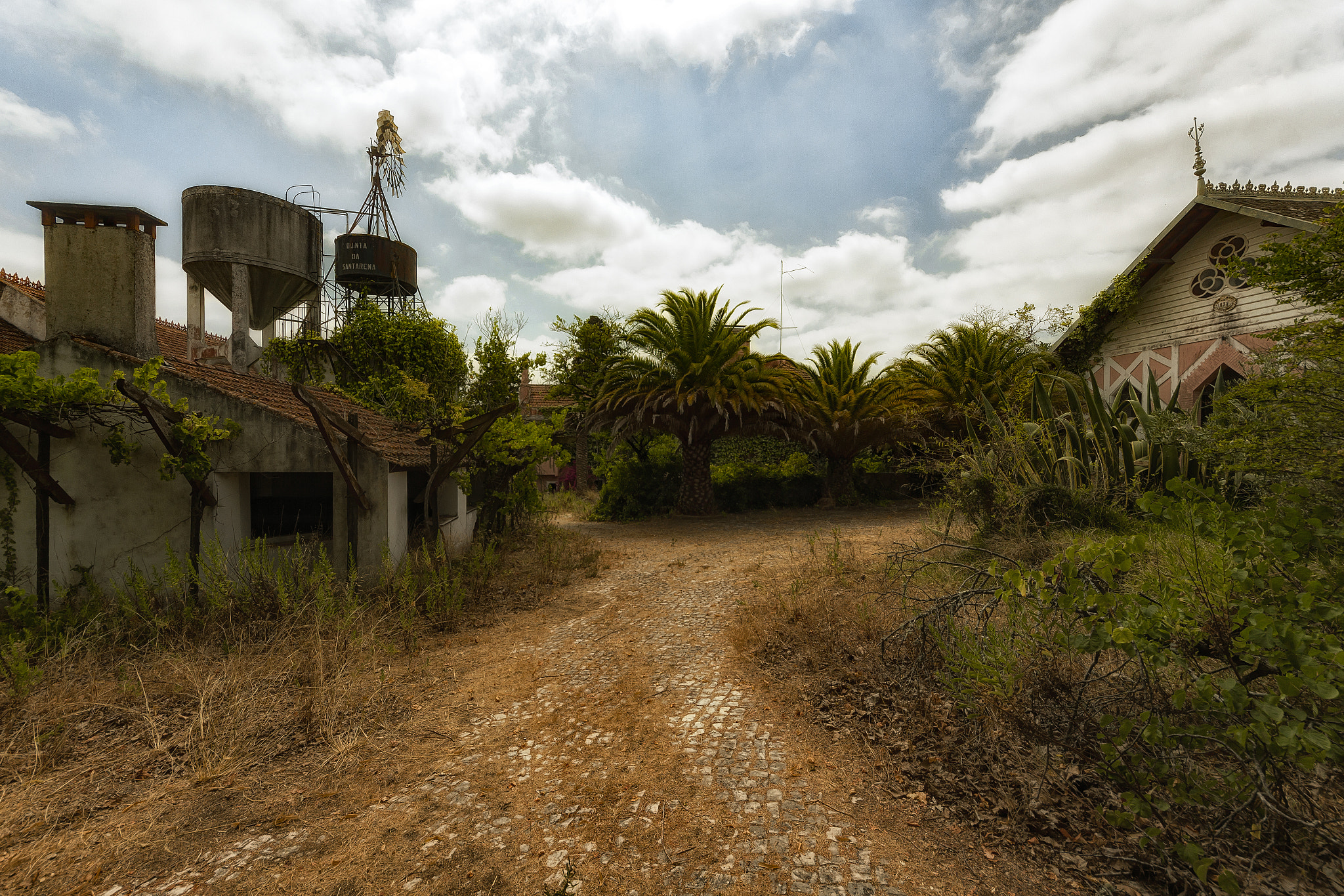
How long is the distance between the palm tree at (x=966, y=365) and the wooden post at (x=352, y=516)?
1434 cm

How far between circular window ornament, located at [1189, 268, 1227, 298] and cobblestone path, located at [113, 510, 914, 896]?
1393 cm

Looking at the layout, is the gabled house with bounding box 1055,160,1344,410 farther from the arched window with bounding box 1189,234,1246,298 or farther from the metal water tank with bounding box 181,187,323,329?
the metal water tank with bounding box 181,187,323,329

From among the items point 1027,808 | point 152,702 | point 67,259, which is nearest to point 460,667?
point 152,702

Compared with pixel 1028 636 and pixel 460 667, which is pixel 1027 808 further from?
pixel 460 667

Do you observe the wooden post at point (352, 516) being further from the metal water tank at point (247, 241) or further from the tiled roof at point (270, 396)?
the metal water tank at point (247, 241)

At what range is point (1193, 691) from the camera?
3.49m

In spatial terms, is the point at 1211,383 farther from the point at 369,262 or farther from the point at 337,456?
the point at 369,262

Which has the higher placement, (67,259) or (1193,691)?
(67,259)

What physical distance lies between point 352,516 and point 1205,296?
17.2m

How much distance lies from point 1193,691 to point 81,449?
10.9 m

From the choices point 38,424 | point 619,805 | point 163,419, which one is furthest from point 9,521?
point 619,805

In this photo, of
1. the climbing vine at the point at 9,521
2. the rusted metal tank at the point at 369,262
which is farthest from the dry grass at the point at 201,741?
the rusted metal tank at the point at 369,262

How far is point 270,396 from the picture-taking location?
8.41 metres

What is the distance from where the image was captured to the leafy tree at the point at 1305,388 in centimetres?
457
